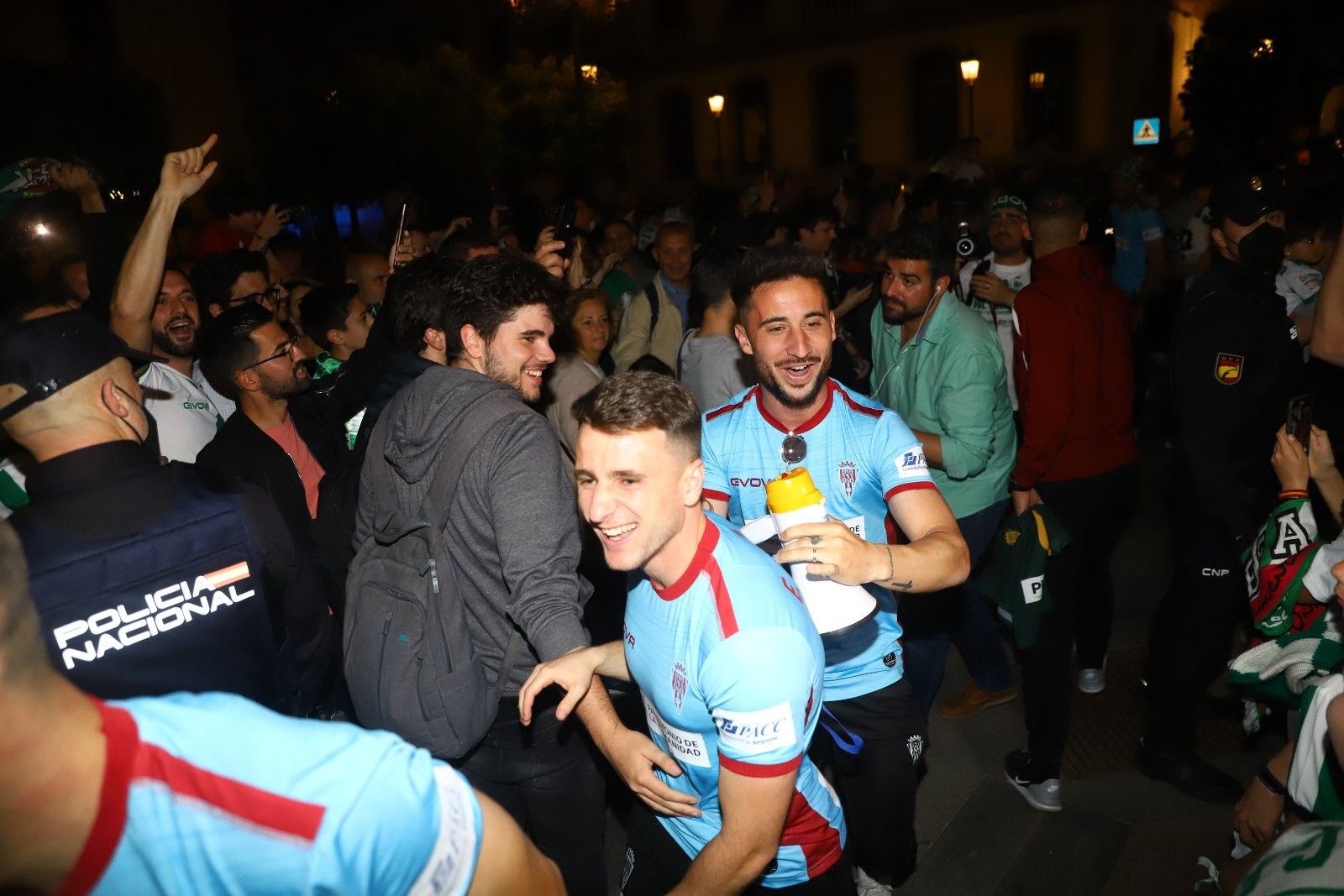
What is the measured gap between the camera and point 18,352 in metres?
2.10

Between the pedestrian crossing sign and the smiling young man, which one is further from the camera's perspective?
the pedestrian crossing sign

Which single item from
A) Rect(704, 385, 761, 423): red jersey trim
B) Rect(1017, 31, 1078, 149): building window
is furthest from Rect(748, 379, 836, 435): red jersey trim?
Rect(1017, 31, 1078, 149): building window

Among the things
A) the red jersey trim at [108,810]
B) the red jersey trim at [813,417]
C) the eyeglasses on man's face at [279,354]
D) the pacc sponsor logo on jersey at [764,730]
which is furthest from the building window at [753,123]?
the red jersey trim at [108,810]

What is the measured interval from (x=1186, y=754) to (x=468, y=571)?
10.9ft

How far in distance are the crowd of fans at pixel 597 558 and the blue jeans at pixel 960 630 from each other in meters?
0.02

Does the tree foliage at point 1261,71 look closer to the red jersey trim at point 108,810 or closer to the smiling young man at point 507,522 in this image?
the smiling young man at point 507,522

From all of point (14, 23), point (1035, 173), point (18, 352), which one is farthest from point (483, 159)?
point (18, 352)

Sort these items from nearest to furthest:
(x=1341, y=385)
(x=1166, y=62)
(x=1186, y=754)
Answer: (x=1186, y=754), (x=1341, y=385), (x=1166, y=62)

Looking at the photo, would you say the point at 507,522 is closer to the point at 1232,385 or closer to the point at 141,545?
the point at 141,545

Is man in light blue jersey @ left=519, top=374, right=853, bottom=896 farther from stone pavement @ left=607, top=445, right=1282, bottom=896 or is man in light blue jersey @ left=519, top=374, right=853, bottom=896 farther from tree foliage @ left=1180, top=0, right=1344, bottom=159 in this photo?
tree foliage @ left=1180, top=0, right=1344, bottom=159

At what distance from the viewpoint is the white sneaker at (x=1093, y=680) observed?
14.9 ft

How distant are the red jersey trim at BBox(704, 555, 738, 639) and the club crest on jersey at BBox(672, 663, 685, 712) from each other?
0.19 metres

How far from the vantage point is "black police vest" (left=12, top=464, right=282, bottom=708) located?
76.5 inches

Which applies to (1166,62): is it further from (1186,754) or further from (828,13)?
(1186,754)
